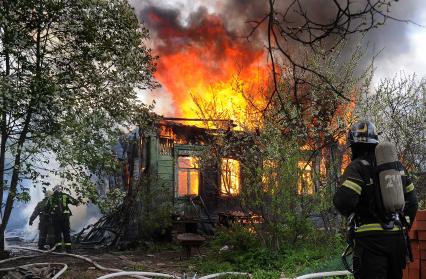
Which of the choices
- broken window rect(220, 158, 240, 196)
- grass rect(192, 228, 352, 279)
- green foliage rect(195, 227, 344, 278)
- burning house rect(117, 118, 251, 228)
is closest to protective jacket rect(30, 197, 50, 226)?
burning house rect(117, 118, 251, 228)

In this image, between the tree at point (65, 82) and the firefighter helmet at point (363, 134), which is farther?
the tree at point (65, 82)

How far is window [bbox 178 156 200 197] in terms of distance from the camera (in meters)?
18.0

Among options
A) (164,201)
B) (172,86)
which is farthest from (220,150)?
(172,86)

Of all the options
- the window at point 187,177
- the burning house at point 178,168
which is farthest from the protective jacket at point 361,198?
the window at point 187,177

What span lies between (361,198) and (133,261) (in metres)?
8.69

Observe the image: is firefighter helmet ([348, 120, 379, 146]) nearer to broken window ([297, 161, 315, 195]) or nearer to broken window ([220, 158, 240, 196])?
broken window ([297, 161, 315, 195])

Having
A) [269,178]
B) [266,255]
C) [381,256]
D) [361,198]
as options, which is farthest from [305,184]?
[381,256]

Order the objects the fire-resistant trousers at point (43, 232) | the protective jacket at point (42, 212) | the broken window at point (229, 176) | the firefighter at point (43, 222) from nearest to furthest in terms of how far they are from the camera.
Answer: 1. the broken window at point (229, 176)
2. the protective jacket at point (42, 212)
3. the firefighter at point (43, 222)
4. the fire-resistant trousers at point (43, 232)

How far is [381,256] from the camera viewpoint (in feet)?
12.1

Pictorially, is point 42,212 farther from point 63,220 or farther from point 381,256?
point 381,256

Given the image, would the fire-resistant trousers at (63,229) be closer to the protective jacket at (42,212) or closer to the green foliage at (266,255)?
the protective jacket at (42,212)

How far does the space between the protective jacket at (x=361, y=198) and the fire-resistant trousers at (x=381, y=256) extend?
0.07 m

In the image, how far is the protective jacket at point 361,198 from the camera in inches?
147

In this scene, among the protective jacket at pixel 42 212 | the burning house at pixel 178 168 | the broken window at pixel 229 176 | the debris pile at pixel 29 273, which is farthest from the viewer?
the burning house at pixel 178 168
